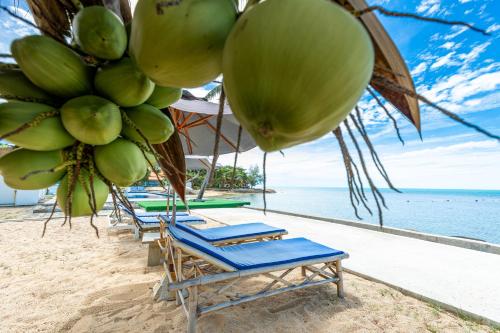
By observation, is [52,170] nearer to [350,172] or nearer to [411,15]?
[350,172]

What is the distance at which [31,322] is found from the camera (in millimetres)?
3189

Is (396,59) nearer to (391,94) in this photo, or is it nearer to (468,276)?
(391,94)

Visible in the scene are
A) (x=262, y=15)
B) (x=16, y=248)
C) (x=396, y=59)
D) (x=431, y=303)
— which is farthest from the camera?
(x=16, y=248)

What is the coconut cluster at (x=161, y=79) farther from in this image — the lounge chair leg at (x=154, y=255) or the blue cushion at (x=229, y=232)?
the lounge chair leg at (x=154, y=255)

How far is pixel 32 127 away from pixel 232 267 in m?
2.97

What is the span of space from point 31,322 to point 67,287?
3.20 ft

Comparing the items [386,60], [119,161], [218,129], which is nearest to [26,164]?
[119,161]

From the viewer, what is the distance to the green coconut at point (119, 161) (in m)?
0.54

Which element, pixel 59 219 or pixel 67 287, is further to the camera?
pixel 59 219

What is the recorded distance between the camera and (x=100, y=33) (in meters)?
0.49

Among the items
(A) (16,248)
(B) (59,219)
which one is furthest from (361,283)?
(B) (59,219)

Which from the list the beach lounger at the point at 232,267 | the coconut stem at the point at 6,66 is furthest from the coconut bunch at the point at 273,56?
the beach lounger at the point at 232,267

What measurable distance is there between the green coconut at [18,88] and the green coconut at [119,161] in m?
0.13

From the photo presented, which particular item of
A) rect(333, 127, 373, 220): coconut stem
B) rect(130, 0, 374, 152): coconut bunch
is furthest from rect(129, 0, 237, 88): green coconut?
rect(333, 127, 373, 220): coconut stem
